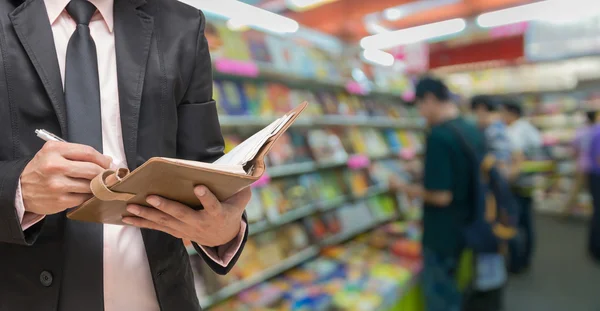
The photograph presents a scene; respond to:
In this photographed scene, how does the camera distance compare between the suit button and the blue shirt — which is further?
the blue shirt

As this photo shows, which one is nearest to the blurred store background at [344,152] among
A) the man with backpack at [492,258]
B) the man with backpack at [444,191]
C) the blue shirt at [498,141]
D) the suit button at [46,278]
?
the man with backpack at [444,191]

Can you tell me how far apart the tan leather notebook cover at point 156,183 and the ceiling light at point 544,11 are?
5277 mm

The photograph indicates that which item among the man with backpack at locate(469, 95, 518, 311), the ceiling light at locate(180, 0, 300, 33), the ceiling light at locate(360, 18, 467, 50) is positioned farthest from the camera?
the ceiling light at locate(360, 18, 467, 50)

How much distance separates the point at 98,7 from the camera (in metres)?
0.88

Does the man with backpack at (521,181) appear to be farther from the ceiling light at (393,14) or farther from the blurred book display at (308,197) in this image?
the ceiling light at (393,14)

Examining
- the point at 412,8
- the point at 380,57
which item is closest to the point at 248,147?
the point at 412,8

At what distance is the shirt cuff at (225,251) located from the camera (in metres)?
0.93

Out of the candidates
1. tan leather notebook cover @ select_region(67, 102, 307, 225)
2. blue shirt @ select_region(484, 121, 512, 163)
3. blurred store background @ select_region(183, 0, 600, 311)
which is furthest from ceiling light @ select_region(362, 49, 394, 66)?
tan leather notebook cover @ select_region(67, 102, 307, 225)

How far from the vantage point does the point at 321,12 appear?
238 inches

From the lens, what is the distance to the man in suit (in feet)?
2.28

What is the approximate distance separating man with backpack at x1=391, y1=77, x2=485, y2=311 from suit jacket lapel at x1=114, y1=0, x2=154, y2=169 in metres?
2.22

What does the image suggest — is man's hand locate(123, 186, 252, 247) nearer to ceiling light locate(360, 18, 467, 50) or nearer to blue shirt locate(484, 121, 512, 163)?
blue shirt locate(484, 121, 512, 163)

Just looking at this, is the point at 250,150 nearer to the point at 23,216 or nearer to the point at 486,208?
the point at 23,216

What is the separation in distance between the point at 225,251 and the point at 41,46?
0.59 metres
